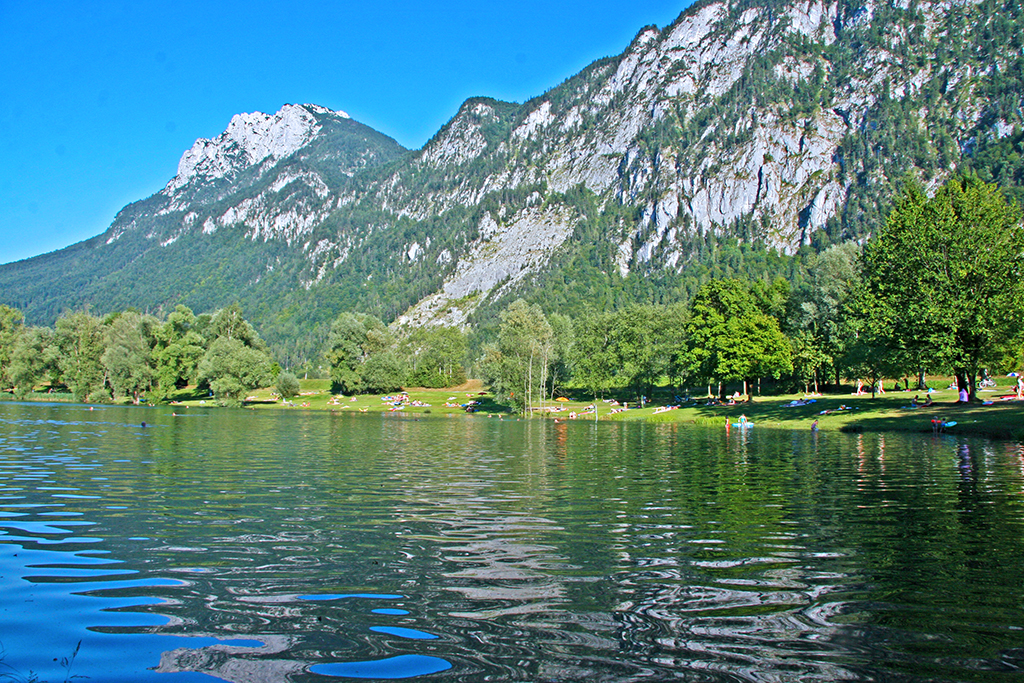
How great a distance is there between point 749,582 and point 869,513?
946cm

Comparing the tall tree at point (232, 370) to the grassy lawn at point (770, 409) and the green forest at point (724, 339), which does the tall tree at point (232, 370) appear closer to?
the green forest at point (724, 339)

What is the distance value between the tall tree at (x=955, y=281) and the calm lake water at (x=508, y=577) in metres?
36.0

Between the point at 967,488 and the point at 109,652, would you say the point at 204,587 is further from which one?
the point at 967,488

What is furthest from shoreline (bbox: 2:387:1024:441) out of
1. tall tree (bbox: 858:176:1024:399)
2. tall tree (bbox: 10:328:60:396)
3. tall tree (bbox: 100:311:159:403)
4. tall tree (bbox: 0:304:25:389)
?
tall tree (bbox: 0:304:25:389)

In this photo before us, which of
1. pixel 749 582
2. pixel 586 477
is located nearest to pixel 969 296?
pixel 586 477

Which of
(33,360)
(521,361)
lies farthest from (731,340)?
(33,360)

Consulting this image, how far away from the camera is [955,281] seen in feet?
187

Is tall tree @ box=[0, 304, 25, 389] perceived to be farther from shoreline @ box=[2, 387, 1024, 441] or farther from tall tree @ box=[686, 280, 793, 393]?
tall tree @ box=[686, 280, 793, 393]

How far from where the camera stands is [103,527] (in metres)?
15.8

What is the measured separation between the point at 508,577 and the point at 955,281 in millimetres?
61440

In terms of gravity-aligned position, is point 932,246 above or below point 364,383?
above

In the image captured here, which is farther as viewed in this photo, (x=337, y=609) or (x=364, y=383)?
(x=364, y=383)

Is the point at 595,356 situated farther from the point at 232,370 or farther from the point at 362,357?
the point at 232,370

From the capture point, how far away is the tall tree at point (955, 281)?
181ft
